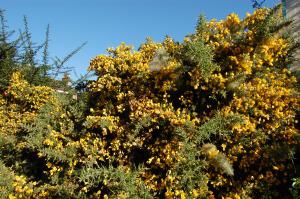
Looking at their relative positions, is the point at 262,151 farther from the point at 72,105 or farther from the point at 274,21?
the point at 72,105

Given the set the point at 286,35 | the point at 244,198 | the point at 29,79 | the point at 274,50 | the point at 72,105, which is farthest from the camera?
the point at 29,79

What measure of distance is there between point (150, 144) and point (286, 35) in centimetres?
309

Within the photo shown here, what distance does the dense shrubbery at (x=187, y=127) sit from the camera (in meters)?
5.43

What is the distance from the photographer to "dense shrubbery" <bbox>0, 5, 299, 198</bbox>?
17.8ft

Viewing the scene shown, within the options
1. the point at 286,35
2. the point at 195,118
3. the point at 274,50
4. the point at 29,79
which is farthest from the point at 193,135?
the point at 29,79

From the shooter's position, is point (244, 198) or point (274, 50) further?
point (274, 50)

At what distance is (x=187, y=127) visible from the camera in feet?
18.2

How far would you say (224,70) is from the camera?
19.8 ft

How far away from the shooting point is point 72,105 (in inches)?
285

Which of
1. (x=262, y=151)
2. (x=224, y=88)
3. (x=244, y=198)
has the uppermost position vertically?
(x=224, y=88)

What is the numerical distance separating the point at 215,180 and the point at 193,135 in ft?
2.37

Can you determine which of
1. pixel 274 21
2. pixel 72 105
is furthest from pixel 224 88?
pixel 72 105

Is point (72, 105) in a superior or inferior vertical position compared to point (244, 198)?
superior

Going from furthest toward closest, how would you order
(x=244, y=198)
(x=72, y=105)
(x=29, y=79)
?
(x=29, y=79) < (x=72, y=105) < (x=244, y=198)
